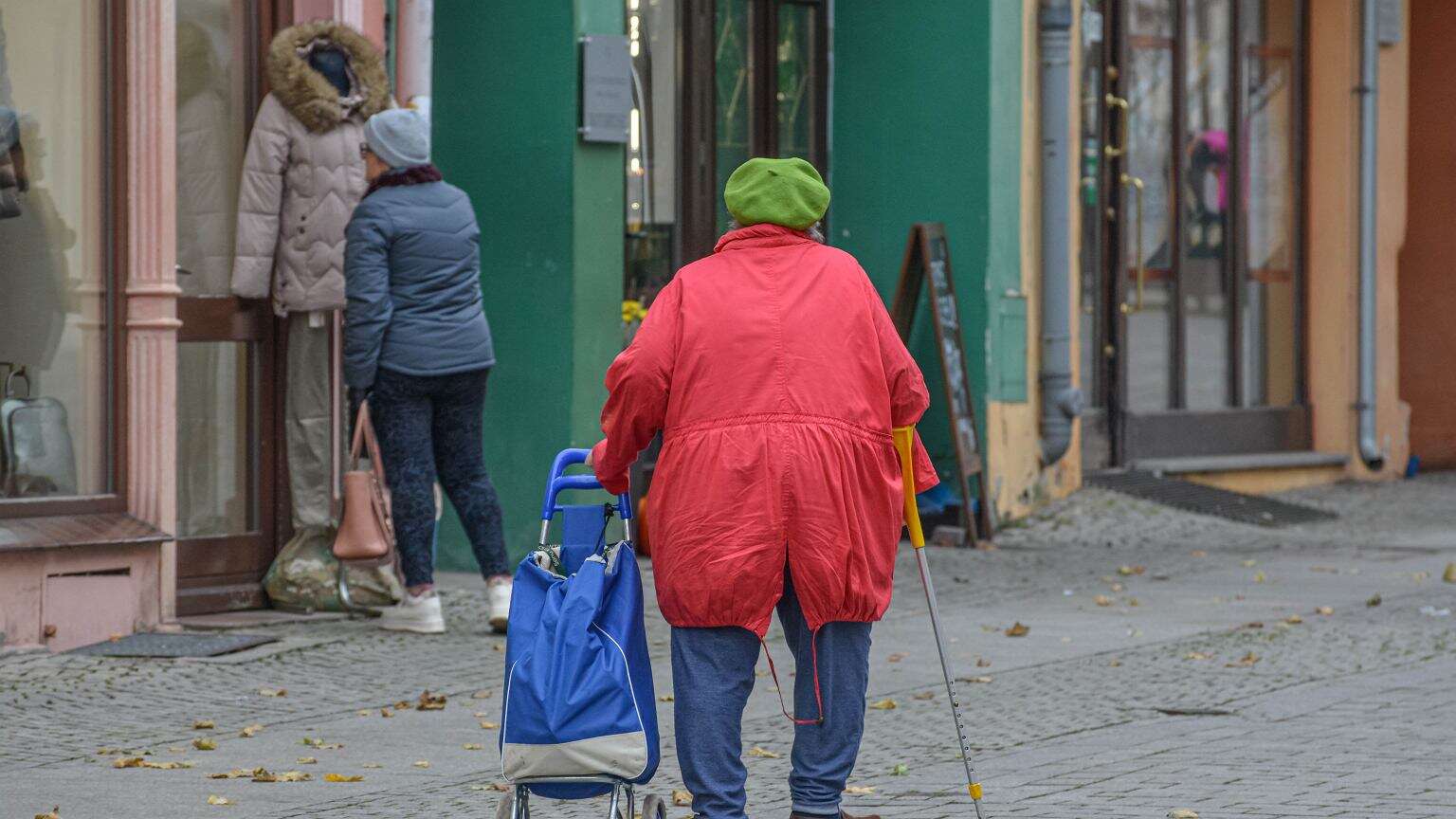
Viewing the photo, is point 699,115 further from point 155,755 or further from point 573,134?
point 155,755

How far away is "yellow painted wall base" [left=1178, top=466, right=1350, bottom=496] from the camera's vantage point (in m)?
15.9

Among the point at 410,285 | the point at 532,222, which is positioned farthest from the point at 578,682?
the point at 532,222

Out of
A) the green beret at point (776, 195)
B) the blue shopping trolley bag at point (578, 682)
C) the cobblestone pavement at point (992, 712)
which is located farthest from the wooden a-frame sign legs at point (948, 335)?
the blue shopping trolley bag at point (578, 682)

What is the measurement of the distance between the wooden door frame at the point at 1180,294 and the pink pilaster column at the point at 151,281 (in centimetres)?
748

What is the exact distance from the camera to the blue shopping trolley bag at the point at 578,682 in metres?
4.87

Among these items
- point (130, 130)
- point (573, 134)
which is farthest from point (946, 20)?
point (130, 130)

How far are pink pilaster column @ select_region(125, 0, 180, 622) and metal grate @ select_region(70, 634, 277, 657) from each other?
28 centimetres

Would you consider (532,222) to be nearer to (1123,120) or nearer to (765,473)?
(1123,120)

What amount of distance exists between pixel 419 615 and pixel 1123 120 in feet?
24.7

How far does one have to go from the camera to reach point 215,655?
8.48 m

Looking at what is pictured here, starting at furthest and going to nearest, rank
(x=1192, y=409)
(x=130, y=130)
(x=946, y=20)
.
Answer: (x=1192, y=409) < (x=946, y=20) < (x=130, y=130)

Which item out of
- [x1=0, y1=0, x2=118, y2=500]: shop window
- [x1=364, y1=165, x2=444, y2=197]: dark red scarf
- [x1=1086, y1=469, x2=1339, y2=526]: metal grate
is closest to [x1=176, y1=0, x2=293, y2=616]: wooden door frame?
[x1=0, y1=0, x2=118, y2=500]: shop window

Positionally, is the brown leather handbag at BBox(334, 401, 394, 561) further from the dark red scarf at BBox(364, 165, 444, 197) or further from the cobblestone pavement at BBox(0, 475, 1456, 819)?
the dark red scarf at BBox(364, 165, 444, 197)

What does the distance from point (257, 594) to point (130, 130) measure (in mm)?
1977
